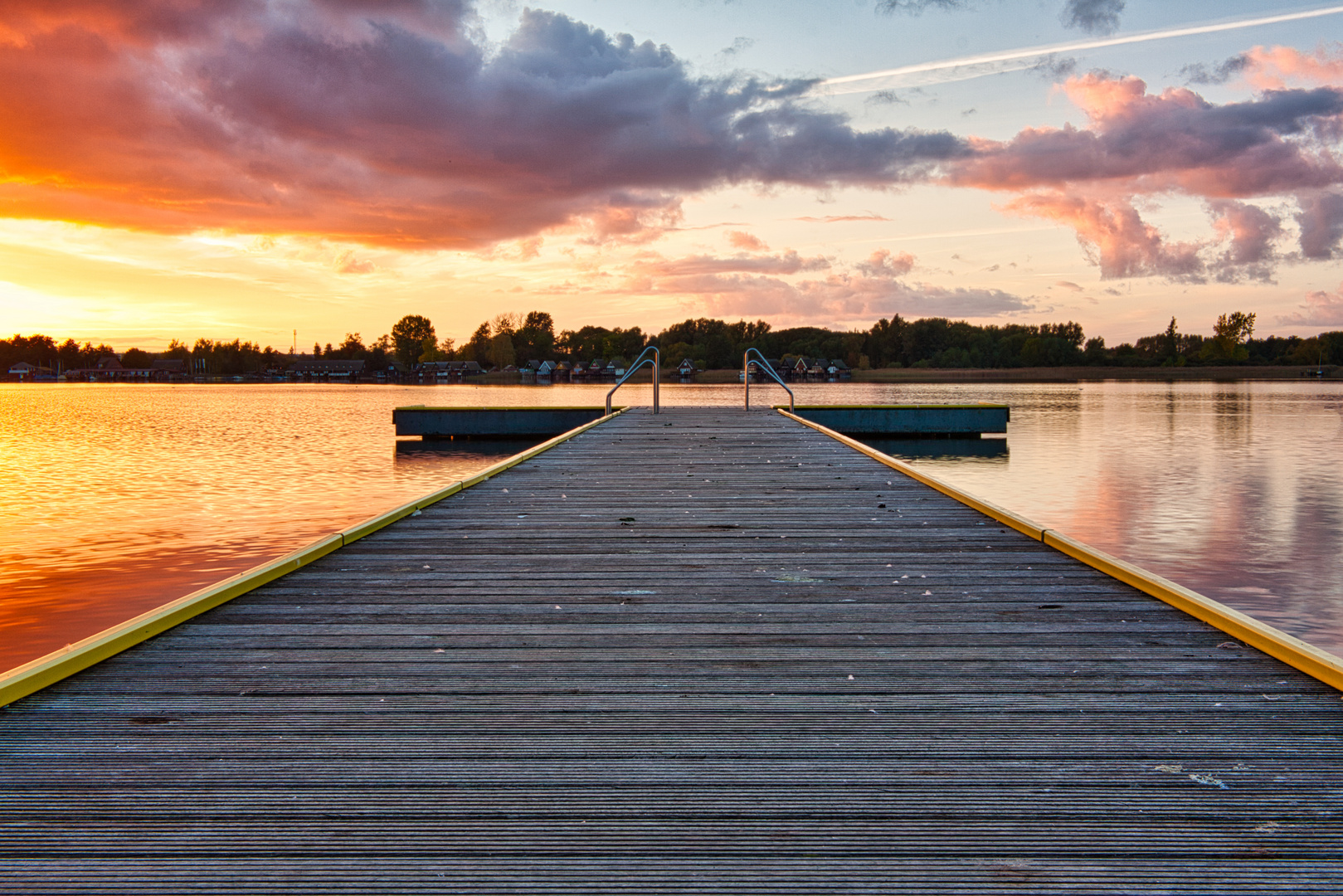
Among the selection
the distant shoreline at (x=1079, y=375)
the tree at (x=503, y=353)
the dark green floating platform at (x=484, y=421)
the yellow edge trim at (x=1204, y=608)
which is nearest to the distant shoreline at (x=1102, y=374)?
the distant shoreline at (x=1079, y=375)

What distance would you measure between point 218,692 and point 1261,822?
9.22ft

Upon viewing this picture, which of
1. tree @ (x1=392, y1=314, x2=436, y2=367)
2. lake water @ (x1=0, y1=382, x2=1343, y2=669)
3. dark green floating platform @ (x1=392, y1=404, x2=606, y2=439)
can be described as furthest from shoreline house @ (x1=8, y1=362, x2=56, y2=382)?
dark green floating platform @ (x1=392, y1=404, x2=606, y2=439)

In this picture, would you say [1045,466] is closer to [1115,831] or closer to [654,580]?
[654,580]

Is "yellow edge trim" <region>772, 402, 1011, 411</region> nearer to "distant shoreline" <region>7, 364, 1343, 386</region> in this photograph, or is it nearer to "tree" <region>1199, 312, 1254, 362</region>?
"distant shoreline" <region>7, 364, 1343, 386</region>

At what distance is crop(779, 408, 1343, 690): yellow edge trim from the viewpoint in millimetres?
2609

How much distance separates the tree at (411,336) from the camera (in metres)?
135

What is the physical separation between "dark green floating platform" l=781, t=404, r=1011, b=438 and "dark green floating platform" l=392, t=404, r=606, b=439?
6.24 m

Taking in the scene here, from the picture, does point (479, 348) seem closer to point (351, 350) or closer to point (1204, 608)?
point (351, 350)

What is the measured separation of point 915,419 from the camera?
830 inches

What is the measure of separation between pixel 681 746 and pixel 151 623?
2123mm

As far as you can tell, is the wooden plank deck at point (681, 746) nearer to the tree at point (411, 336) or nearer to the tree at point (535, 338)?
the tree at point (535, 338)

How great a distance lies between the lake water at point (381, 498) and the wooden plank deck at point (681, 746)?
428 centimetres

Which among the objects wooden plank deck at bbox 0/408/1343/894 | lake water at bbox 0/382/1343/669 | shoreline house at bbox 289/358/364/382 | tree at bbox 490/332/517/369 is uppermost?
tree at bbox 490/332/517/369

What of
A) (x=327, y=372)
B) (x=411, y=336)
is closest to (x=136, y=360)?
(x=327, y=372)
